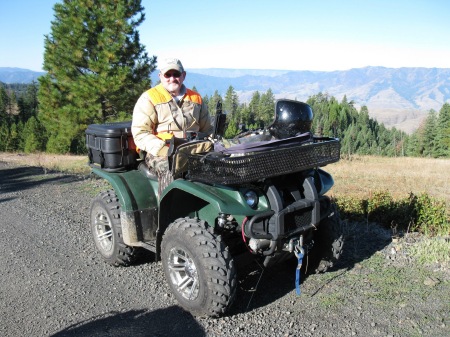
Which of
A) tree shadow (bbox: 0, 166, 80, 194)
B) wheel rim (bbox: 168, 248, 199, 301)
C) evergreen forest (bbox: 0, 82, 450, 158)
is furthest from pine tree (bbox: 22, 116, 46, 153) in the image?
wheel rim (bbox: 168, 248, 199, 301)

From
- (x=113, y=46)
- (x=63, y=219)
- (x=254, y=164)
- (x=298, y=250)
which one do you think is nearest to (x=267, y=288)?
(x=298, y=250)

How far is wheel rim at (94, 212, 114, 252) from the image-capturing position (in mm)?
4895

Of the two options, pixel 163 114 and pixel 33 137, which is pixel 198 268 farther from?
pixel 33 137

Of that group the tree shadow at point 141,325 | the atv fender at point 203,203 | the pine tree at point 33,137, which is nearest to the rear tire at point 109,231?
the atv fender at point 203,203

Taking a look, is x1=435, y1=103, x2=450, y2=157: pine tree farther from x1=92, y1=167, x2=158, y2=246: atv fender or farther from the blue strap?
x1=92, y1=167, x2=158, y2=246: atv fender

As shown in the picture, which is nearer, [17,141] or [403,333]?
[403,333]

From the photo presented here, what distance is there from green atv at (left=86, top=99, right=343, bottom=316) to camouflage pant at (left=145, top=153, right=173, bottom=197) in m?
0.18

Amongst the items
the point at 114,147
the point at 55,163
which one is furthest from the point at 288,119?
the point at 55,163

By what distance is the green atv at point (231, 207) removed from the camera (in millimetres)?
3240

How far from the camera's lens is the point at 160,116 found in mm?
4254

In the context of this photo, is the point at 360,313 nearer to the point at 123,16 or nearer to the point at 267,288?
the point at 267,288

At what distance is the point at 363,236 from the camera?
5.54 m

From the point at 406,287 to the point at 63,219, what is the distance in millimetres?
5325

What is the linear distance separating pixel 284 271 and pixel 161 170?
5.97ft
